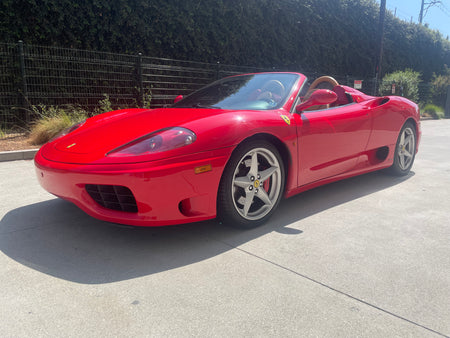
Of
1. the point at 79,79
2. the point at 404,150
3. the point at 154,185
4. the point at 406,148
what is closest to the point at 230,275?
the point at 154,185

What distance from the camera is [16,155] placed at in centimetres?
507

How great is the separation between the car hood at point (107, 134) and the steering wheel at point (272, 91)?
0.52 metres

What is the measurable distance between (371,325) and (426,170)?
3.73 m

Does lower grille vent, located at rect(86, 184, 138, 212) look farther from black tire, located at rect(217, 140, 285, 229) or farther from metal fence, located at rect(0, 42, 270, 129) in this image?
metal fence, located at rect(0, 42, 270, 129)

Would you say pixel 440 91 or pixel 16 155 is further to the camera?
pixel 440 91

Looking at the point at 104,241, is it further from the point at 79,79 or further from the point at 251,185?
the point at 79,79

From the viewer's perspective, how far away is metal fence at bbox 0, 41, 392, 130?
23.1 ft

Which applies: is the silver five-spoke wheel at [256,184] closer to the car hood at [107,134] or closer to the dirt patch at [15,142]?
the car hood at [107,134]

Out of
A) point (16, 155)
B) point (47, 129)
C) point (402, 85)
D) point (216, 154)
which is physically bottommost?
point (16, 155)

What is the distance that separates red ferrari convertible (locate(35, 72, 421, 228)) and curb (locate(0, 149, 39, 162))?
8.70 ft

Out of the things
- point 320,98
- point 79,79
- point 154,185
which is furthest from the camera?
point 79,79

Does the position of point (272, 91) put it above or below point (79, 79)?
below

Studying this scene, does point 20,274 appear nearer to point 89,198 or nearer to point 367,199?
point 89,198

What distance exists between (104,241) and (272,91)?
1760mm
